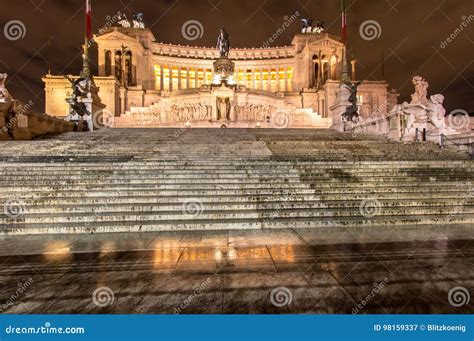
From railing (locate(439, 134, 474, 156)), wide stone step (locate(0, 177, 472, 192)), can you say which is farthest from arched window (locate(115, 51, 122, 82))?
railing (locate(439, 134, 474, 156))

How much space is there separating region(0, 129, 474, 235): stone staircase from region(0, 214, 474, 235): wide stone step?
0.09 ft

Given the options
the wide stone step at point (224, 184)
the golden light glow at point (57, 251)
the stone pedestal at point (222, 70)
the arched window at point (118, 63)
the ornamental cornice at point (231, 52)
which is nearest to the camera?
the golden light glow at point (57, 251)

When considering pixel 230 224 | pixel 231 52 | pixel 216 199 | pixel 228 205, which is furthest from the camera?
pixel 231 52

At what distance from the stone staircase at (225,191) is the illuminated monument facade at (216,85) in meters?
27.5

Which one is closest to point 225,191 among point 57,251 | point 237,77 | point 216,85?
point 57,251

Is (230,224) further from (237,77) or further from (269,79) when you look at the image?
(269,79)

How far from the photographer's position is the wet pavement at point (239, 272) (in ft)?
11.7

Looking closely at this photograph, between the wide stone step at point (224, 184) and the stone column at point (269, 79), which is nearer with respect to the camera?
the wide stone step at point (224, 184)

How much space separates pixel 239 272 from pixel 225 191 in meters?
4.75

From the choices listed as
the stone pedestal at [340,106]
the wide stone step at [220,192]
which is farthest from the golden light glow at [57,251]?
the stone pedestal at [340,106]

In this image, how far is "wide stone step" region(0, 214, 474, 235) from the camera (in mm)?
7188

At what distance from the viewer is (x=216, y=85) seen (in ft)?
132

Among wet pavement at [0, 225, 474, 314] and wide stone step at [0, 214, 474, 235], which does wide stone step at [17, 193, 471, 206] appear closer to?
wide stone step at [0, 214, 474, 235]

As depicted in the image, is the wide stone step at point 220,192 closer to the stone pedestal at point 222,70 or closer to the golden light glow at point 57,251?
the golden light glow at point 57,251
